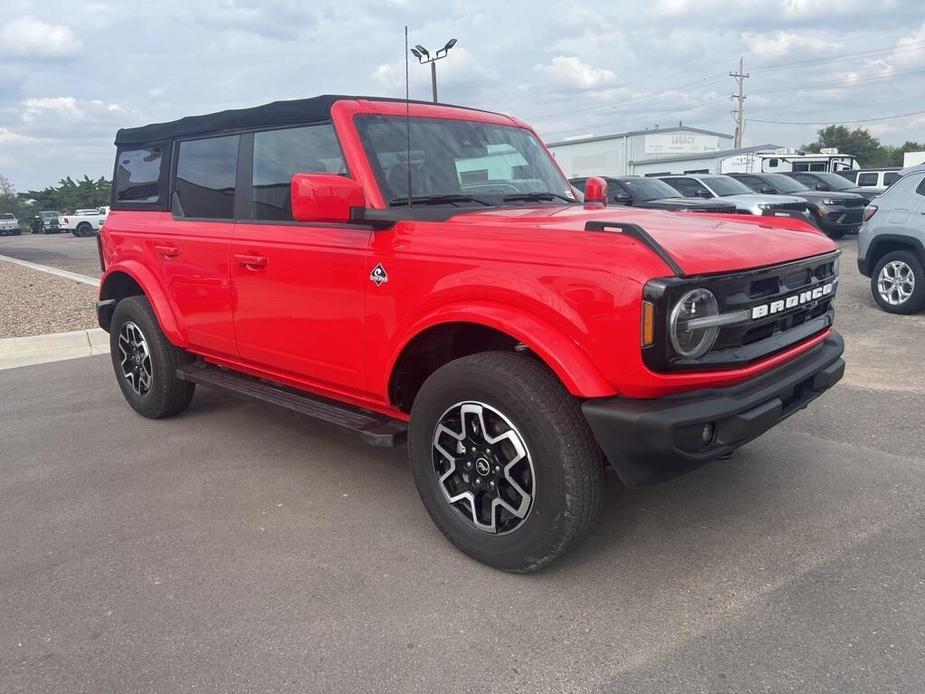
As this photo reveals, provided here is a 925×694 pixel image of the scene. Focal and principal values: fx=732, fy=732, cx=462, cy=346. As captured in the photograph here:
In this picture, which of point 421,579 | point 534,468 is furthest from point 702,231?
point 421,579

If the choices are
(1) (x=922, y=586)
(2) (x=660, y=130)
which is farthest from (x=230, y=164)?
(2) (x=660, y=130)

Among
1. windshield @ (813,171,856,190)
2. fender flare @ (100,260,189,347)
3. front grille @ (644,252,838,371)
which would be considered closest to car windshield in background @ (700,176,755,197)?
windshield @ (813,171,856,190)

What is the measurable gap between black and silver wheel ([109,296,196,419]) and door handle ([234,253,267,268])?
1.24 m

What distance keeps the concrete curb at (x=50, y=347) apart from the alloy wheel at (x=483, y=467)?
5.76 meters

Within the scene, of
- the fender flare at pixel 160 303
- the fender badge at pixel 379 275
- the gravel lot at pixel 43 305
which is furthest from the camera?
the gravel lot at pixel 43 305

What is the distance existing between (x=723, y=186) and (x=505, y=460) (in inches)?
607

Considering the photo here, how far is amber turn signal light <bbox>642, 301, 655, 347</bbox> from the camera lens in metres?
2.46

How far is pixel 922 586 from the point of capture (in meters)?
2.79

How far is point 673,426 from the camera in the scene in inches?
97.6

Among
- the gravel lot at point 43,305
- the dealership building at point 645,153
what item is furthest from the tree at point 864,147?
the gravel lot at point 43,305

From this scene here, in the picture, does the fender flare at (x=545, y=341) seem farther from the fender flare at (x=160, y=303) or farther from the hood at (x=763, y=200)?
the hood at (x=763, y=200)

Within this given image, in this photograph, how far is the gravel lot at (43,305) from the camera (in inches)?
332

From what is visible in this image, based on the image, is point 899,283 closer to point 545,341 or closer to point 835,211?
point 545,341

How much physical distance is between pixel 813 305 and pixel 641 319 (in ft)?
4.13
